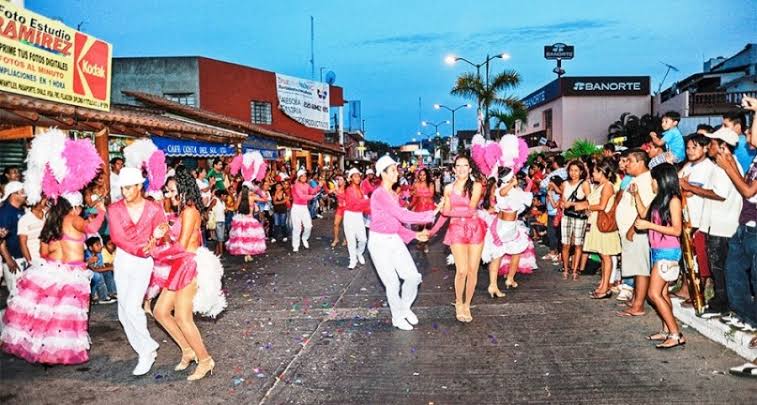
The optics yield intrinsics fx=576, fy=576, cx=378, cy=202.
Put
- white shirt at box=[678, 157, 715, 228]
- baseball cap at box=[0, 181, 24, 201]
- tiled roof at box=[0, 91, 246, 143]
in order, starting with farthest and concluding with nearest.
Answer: tiled roof at box=[0, 91, 246, 143], baseball cap at box=[0, 181, 24, 201], white shirt at box=[678, 157, 715, 228]

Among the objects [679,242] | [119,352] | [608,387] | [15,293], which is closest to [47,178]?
[15,293]

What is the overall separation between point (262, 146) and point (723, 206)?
1897 cm

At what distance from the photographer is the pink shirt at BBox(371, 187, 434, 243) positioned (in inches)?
239

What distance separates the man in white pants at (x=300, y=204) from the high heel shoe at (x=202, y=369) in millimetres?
7603

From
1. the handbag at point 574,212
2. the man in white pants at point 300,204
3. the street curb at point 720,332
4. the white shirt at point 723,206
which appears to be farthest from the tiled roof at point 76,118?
the street curb at point 720,332

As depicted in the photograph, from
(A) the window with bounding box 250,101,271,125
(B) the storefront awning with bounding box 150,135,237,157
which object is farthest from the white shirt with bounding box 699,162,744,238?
(A) the window with bounding box 250,101,271,125

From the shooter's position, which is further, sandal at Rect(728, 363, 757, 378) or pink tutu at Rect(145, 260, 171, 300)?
pink tutu at Rect(145, 260, 171, 300)

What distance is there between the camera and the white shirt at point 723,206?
222 inches

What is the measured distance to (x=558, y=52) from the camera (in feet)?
170

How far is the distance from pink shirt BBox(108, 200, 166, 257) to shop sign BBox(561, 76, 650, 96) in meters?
37.6

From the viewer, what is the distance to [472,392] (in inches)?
174

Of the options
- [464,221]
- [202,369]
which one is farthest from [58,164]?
[464,221]

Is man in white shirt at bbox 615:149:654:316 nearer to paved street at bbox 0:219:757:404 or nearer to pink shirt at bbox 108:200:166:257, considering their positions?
paved street at bbox 0:219:757:404

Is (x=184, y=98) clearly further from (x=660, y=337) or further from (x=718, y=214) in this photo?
(x=660, y=337)
